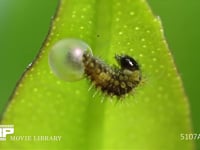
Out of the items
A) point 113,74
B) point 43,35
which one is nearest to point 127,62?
point 113,74

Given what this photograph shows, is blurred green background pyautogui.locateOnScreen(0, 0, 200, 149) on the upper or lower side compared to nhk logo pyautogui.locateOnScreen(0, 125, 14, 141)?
upper

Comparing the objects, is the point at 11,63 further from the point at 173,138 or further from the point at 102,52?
the point at 173,138

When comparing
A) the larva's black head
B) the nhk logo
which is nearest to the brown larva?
the larva's black head

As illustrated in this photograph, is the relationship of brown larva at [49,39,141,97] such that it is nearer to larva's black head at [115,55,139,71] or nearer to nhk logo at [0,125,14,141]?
larva's black head at [115,55,139,71]

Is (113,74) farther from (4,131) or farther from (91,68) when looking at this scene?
(4,131)

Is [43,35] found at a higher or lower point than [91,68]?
higher

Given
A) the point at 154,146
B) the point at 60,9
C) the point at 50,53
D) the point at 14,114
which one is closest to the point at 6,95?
the point at 14,114

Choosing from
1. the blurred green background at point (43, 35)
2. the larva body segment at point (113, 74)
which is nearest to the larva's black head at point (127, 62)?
the larva body segment at point (113, 74)
